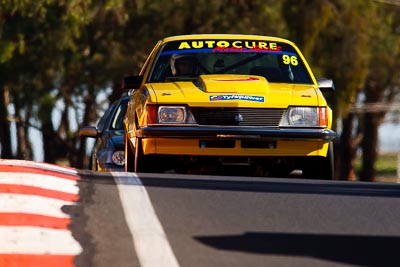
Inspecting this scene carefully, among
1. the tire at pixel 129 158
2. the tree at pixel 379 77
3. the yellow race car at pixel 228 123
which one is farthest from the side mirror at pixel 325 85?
the tree at pixel 379 77

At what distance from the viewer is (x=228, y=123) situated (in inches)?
464

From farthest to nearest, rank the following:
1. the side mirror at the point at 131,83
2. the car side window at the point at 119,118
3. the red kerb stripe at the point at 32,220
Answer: the car side window at the point at 119,118 < the side mirror at the point at 131,83 < the red kerb stripe at the point at 32,220

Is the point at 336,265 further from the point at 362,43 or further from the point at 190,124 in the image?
the point at 362,43

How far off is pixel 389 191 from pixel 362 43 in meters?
26.2

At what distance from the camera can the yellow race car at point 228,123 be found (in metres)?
11.7

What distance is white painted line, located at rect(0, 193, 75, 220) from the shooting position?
816cm

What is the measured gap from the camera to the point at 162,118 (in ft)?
38.5

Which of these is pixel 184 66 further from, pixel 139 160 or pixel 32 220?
pixel 32 220

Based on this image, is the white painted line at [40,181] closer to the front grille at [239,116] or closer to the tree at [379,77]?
the front grille at [239,116]

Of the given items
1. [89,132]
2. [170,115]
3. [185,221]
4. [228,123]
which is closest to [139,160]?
[170,115]

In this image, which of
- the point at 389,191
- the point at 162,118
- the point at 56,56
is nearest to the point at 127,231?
the point at 389,191

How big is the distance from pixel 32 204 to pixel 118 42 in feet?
96.1

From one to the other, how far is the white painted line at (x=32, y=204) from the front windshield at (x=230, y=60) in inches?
167

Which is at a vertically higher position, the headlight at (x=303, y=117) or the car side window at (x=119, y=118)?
the headlight at (x=303, y=117)
